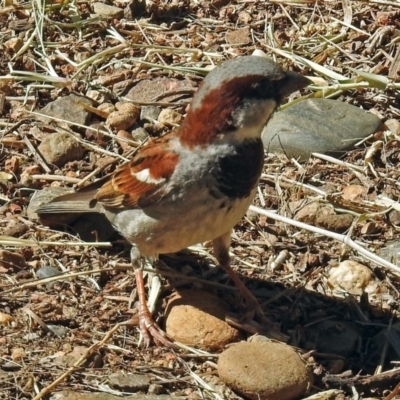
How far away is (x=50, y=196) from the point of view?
19.6 feet

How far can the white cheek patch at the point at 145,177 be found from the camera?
197 inches

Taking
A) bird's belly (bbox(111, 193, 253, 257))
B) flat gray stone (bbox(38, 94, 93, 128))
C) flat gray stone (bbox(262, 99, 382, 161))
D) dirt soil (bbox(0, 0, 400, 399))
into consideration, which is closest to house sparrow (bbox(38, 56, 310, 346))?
bird's belly (bbox(111, 193, 253, 257))

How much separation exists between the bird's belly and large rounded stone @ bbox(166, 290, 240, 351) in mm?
321

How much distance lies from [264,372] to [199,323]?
0.57m

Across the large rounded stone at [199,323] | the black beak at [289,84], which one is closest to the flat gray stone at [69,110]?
the large rounded stone at [199,323]

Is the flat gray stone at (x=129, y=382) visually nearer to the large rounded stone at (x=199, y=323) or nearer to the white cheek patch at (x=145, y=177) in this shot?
the large rounded stone at (x=199, y=323)

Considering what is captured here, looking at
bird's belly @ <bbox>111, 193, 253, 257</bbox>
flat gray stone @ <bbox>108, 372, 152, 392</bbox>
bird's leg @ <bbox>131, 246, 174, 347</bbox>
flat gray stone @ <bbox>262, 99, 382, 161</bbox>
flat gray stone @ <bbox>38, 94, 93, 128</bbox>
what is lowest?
bird's leg @ <bbox>131, 246, 174, 347</bbox>

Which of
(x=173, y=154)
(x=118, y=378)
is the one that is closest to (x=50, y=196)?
(x=173, y=154)

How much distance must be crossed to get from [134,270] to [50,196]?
89 centimetres

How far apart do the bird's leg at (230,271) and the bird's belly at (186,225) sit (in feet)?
0.82

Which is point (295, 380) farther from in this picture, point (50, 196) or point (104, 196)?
point (50, 196)

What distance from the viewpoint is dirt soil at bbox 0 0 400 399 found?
4879 millimetres

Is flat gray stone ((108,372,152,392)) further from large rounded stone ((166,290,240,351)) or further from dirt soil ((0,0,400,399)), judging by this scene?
large rounded stone ((166,290,240,351))

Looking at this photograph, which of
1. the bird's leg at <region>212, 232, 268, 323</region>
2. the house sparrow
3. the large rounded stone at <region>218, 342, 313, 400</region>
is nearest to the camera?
the large rounded stone at <region>218, 342, 313, 400</region>
